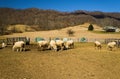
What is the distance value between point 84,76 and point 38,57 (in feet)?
23.3

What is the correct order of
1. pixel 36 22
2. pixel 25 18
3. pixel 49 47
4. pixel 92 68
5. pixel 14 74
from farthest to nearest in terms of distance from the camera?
pixel 25 18 < pixel 36 22 < pixel 49 47 < pixel 92 68 < pixel 14 74

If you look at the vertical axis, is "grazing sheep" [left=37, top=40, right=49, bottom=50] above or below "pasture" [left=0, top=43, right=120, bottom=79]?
above

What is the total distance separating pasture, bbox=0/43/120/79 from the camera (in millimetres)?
19875

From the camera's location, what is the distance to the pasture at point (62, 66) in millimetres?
19875

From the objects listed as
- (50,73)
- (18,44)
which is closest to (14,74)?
(50,73)

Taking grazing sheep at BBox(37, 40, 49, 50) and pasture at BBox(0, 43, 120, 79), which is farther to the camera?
grazing sheep at BBox(37, 40, 49, 50)

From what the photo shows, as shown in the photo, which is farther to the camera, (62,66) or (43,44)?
(43,44)

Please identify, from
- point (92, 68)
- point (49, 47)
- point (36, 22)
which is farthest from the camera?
point (36, 22)

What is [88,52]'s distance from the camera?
1138 inches

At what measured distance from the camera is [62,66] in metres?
22.5

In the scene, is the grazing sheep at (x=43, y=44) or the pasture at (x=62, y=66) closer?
the pasture at (x=62, y=66)

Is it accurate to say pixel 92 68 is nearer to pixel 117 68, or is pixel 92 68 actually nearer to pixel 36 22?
pixel 117 68

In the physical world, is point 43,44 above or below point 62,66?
above

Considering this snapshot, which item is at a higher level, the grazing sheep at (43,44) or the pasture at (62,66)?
the grazing sheep at (43,44)
